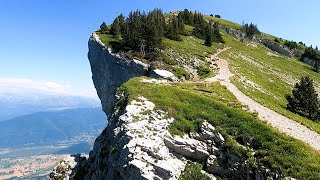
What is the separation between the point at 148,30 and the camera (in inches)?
3250

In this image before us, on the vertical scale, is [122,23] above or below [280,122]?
above

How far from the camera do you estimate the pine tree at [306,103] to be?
50.4 meters

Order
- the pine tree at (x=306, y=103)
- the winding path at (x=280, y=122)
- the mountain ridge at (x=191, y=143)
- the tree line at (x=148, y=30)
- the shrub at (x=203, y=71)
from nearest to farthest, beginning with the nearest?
the mountain ridge at (x=191, y=143), the winding path at (x=280, y=122), the pine tree at (x=306, y=103), the shrub at (x=203, y=71), the tree line at (x=148, y=30)

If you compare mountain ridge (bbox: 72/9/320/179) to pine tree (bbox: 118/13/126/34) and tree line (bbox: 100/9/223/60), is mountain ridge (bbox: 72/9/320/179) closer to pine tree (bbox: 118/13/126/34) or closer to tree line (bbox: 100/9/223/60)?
tree line (bbox: 100/9/223/60)

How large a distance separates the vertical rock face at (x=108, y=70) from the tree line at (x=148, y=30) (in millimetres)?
5633

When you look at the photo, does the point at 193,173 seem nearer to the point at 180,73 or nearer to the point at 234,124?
the point at 234,124

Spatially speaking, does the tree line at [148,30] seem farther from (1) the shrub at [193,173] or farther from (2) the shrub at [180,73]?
(1) the shrub at [193,173]

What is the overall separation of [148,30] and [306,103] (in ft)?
144

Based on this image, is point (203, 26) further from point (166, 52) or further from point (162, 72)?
point (162, 72)

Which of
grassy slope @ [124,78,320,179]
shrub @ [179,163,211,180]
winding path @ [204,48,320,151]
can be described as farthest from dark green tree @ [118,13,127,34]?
shrub @ [179,163,211,180]

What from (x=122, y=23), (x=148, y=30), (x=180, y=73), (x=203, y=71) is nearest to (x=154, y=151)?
(x=180, y=73)

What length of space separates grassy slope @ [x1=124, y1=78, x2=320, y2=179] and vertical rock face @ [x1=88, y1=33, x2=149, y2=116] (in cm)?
2526

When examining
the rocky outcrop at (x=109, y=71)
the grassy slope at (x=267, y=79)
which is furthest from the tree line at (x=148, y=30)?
the grassy slope at (x=267, y=79)

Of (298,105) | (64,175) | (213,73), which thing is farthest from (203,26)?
(64,175)
